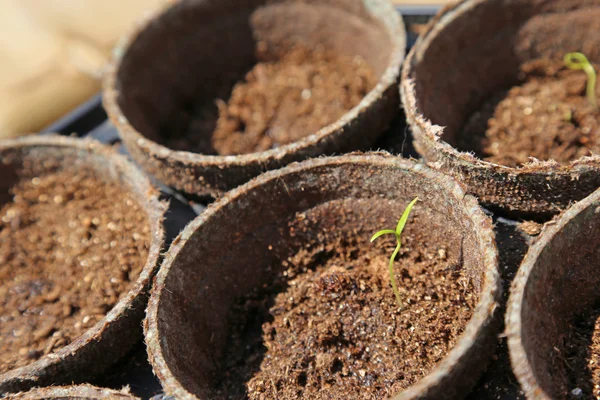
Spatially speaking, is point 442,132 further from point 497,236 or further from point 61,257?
point 61,257

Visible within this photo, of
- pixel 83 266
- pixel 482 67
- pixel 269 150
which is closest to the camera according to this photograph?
pixel 269 150

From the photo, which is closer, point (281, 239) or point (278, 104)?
point (281, 239)

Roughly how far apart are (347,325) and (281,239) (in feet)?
1.04

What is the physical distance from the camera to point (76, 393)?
51.2 inches

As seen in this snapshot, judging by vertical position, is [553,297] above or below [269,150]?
below

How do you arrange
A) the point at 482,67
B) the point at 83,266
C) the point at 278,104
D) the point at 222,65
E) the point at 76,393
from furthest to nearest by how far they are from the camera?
the point at 222,65, the point at 278,104, the point at 482,67, the point at 83,266, the point at 76,393

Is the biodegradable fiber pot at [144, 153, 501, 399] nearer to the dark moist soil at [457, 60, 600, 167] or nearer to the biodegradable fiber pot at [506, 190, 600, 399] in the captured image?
the biodegradable fiber pot at [506, 190, 600, 399]

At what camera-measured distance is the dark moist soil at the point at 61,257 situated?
172cm

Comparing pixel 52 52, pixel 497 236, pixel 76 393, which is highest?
pixel 52 52

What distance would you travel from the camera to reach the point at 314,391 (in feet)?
4.71

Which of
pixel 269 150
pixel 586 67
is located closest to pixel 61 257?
pixel 269 150

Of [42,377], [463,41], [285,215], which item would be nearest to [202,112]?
[285,215]

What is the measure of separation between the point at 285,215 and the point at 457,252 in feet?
1.58

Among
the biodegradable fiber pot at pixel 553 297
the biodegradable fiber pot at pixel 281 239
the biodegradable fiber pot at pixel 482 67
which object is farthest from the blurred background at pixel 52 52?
the biodegradable fiber pot at pixel 553 297
